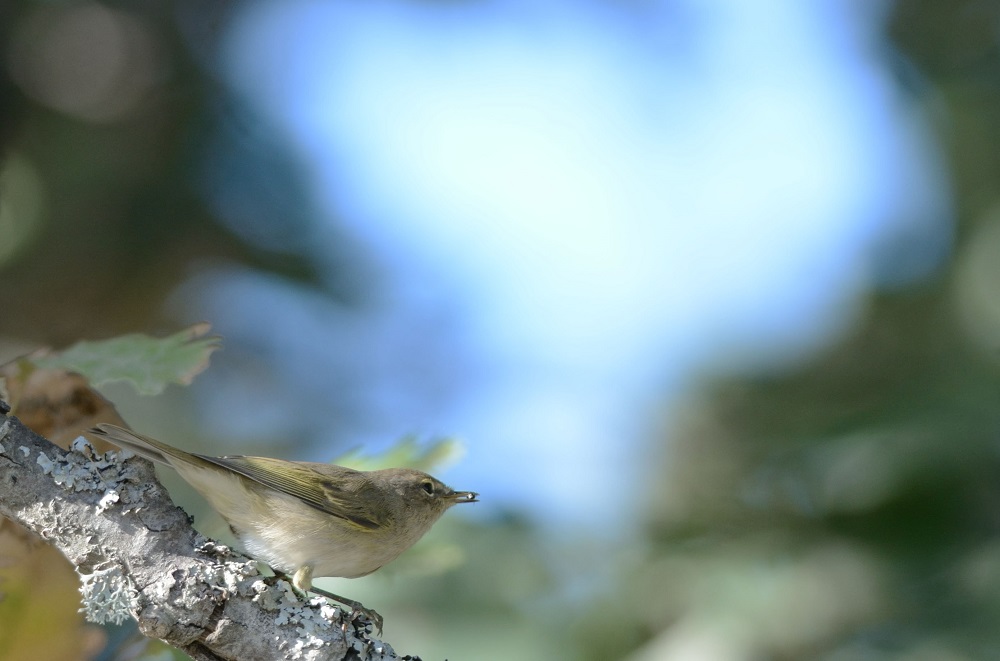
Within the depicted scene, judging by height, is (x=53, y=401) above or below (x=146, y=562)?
above

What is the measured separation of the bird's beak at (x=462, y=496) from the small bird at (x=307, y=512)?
206 millimetres

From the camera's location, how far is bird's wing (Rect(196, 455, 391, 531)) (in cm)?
200

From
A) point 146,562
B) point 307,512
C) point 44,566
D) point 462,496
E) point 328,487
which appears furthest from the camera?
point 462,496

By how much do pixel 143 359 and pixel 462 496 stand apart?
1138mm

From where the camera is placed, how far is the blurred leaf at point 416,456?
1814 millimetres

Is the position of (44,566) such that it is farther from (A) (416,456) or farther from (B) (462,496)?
(B) (462,496)

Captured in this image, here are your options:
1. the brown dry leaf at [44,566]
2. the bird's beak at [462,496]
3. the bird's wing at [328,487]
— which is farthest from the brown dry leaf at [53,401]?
the bird's beak at [462,496]

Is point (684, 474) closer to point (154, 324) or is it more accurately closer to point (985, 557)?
point (985, 557)

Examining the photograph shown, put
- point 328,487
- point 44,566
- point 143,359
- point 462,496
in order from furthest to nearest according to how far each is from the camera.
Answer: point 462,496 → point 328,487 → point 143,359 → point 44,566

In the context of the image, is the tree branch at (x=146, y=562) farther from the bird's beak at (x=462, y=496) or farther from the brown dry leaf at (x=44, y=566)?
the bird's beak at (x=462, y=496)

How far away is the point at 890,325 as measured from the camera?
5.58 m

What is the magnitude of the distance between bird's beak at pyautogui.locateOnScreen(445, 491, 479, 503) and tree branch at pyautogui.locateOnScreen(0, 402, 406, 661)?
109 centimetres

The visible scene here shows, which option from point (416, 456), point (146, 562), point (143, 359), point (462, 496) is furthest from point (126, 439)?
point (462, 496)

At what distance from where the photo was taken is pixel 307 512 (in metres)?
1.99
